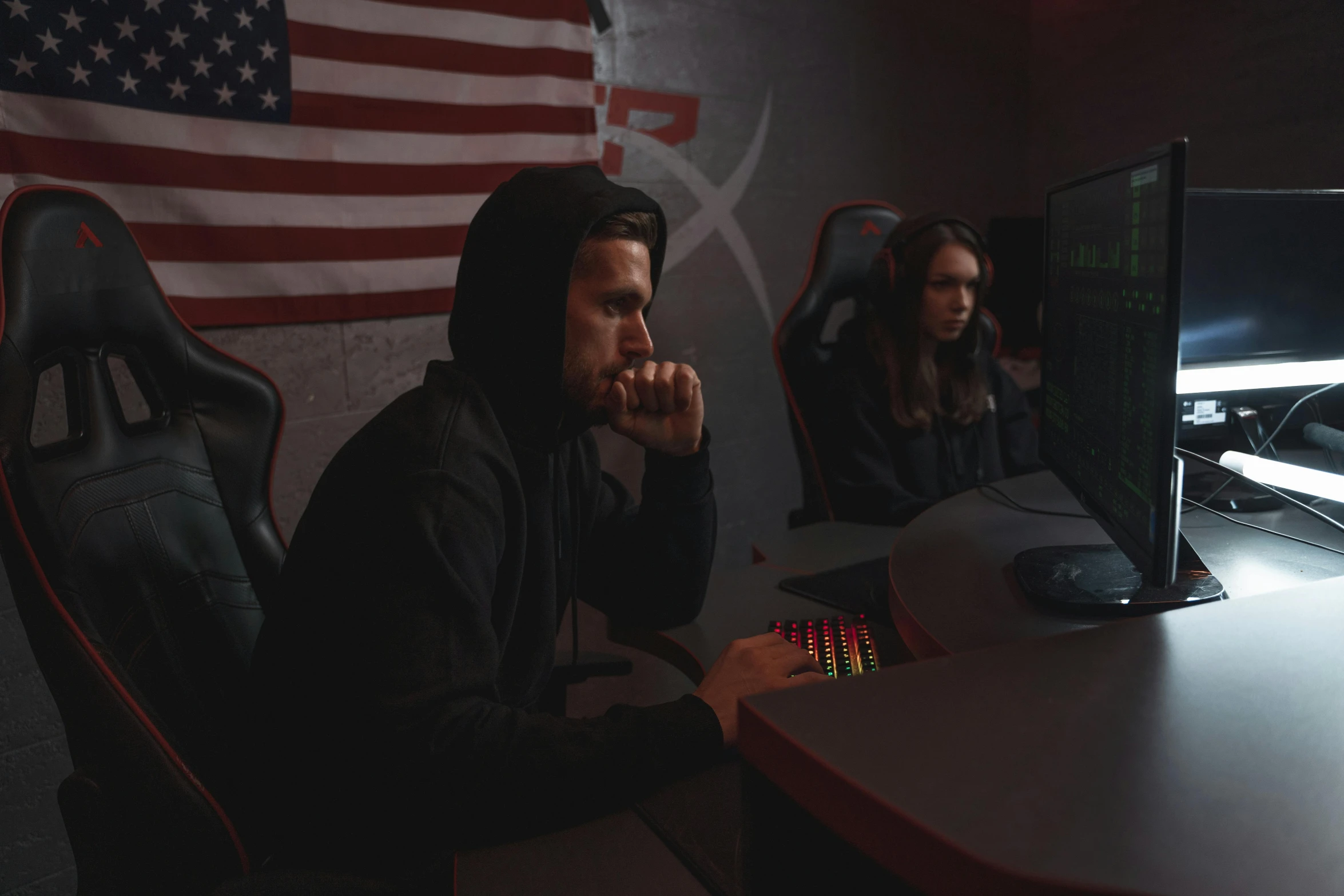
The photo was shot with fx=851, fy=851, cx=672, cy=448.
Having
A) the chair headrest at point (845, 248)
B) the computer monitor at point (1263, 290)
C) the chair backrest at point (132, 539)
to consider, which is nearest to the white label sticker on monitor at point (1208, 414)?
the computer monitor at point (1263, 290)

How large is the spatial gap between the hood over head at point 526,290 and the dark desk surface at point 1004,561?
0.50 m

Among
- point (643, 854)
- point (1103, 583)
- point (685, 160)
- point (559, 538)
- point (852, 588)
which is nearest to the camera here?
point (643, 854)

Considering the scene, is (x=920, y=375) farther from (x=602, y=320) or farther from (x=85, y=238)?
(x=85, y=238)

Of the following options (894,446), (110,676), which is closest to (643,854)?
(110,676)

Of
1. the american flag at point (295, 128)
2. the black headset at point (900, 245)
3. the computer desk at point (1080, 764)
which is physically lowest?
the computer desk at point (1080, 764)

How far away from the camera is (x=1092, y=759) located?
44 cm

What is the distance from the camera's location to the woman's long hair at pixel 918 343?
2096 mm

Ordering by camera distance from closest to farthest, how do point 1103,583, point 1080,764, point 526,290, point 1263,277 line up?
point 1080,764
point 1103,583
point 526,290
point 1263,277

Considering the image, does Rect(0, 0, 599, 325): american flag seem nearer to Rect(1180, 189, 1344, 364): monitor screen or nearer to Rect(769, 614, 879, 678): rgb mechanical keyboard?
Rect(769, 614, 879, 678): rgb mechanical keyboard

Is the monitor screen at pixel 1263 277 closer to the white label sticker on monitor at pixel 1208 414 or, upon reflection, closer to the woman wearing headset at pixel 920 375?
the white label sticker on monitor at pixel 1208 414

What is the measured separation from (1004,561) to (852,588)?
27 cm

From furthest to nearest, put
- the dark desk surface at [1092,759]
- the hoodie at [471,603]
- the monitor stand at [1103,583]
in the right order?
the monitor stand at [1103,583]
the hoodie at [471,603]
the dark desk surface at [1092,759]

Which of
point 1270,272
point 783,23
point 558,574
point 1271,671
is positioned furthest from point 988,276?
point 1271,671

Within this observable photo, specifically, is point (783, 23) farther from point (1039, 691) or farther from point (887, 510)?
point (1039, 691)
